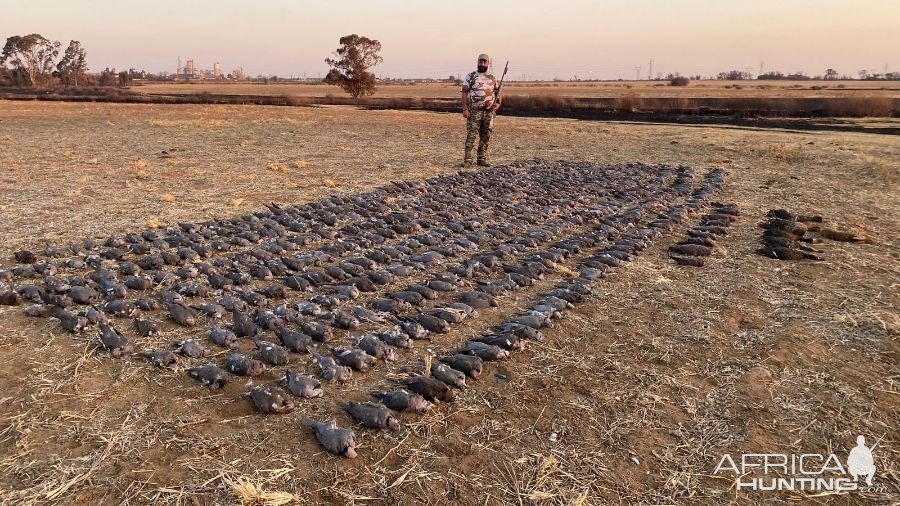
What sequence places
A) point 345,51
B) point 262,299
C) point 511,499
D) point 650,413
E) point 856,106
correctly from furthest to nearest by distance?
point 345,51 → point 856,106 → point 262,299 → point 650,413 → point 511,499

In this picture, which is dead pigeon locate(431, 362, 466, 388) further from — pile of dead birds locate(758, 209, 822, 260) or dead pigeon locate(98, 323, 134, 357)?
pile of dead birds locate(758, 209, 822, 260)

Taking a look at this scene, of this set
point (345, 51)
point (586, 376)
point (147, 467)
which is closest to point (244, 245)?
point (147, 467)

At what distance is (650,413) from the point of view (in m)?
4.59

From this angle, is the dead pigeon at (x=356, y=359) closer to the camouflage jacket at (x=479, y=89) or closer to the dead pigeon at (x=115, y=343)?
the dead pigeon at (x=115, y=343)

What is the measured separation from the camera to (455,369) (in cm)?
522

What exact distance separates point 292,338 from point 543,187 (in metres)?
10.2

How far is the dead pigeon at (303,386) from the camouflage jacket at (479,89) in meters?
13.3

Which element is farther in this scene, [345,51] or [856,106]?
[345,51]

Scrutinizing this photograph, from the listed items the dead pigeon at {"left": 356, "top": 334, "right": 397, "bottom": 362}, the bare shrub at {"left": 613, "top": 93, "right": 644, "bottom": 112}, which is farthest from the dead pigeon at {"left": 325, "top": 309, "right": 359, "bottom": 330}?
the bare shrub at {"left": 613, "top": 93, "right": 644, "bottom": 112}

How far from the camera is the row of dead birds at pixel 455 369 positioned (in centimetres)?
421

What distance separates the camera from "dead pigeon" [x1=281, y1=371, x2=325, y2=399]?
15.7 ft

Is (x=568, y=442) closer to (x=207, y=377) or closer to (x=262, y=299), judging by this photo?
(x=207, y=377)

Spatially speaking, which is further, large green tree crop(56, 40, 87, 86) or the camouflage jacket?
large green tree crop(56, 40, 87, 86)

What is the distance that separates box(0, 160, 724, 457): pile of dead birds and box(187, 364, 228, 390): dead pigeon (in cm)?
1
